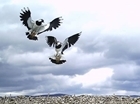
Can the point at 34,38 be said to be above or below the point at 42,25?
below

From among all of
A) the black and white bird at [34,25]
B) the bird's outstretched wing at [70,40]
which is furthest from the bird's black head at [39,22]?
the bird's outstretched wing at [70,40]

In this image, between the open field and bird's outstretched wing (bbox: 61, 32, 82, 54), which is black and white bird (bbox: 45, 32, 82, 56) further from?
the open field

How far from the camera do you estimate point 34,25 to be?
30.5 feet

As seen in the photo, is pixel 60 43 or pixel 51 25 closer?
pixel 60 43

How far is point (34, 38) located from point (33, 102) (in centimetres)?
228

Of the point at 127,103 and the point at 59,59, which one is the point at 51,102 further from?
the point at 127,103

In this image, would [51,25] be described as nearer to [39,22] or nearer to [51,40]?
[39,22]

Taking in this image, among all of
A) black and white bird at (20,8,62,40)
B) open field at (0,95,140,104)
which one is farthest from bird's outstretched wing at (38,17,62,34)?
open field at (0,95,140,104)

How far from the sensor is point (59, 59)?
26.6ft

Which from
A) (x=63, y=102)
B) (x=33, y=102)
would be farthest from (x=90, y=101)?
(x=33, y=102)

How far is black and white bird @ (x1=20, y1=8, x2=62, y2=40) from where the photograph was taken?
877 centimetres

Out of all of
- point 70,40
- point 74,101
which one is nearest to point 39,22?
point 70,40

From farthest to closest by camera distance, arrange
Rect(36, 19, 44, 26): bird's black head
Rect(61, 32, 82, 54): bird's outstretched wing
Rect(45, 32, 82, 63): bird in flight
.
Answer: Rect(61, 32, 82, 54): bird's outstretched wing → Rect(36, 19, 44, 26): bird's black head → Rect(45, 32, 82, 63): bird in flight

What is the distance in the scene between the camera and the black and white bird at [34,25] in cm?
877
